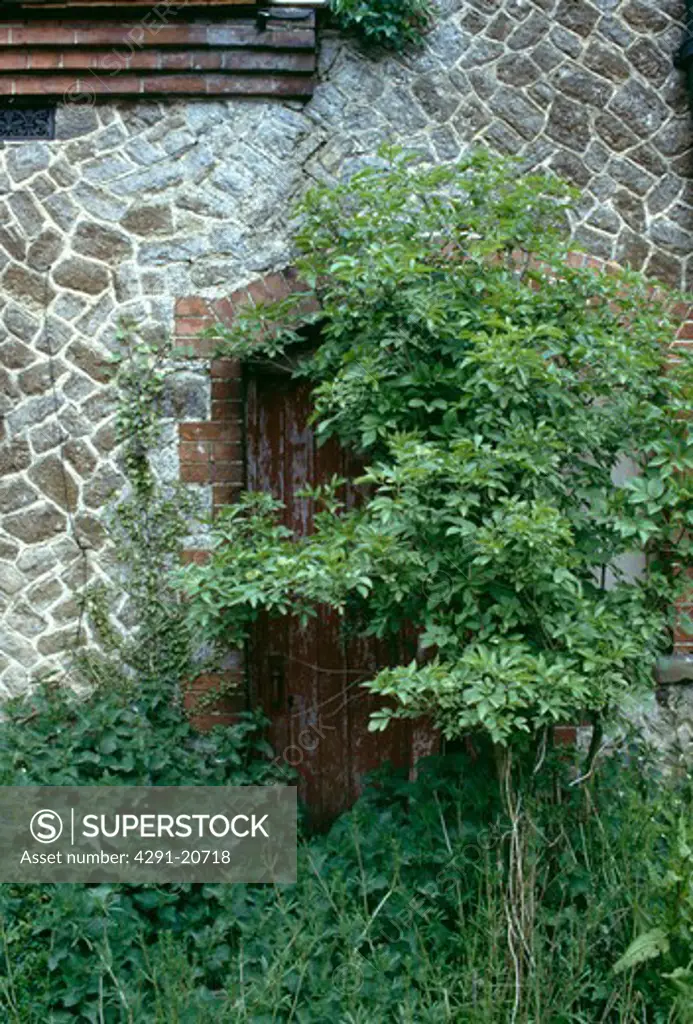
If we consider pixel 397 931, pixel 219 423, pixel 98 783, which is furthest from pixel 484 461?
Answer: pixel 98 783

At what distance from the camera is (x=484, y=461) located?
3.83 metres

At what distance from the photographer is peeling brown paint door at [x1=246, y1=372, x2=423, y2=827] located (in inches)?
209

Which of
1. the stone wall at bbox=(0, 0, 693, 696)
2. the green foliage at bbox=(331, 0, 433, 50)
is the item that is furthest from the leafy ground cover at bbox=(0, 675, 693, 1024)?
the green foliage at bbox=(331, 0, 433, 50)

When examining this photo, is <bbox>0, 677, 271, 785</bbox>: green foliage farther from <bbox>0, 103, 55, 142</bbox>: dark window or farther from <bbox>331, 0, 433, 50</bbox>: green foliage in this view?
<bbox>331, 0, 433, 50</bbox>: green foliage

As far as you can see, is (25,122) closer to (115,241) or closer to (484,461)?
(115,241)

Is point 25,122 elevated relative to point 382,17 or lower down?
lower down

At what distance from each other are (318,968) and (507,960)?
689 millimetres

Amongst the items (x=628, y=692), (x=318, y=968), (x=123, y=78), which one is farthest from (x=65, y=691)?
(x=123, y=78)

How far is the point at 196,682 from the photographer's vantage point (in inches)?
200

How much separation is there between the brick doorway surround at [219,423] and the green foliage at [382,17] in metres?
1.27

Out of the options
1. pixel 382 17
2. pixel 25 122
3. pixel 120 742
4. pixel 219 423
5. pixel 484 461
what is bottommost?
pixel 120 742

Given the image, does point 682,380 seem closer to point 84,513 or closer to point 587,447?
point 587,447

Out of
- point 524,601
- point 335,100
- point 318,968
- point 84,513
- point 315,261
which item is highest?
point 335,100

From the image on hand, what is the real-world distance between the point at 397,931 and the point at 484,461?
6.19ft
